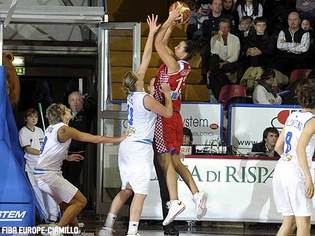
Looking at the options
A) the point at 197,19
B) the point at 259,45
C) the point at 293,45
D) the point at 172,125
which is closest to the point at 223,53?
the point at 259,45

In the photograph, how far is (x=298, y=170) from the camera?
8.38 m

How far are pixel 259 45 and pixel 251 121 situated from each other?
2.35 meters

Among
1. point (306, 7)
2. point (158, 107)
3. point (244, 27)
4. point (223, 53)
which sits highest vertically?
point (306, 7)

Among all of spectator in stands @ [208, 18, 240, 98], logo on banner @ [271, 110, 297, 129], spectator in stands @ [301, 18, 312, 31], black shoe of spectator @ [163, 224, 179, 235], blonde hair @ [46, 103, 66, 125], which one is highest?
spectator in stands @ [301, 18, 312, 31]

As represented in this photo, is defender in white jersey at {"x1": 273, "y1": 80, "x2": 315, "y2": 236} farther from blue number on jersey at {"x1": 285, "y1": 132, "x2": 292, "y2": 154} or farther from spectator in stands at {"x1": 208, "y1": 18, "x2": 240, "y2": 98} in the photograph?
spectator in stands at {"x1": 208, "y1": 18, "x2": 240, "y2": 98}

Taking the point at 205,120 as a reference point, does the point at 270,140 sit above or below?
below

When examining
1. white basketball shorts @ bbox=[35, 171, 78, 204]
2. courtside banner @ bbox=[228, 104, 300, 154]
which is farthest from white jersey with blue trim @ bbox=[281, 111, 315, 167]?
courtside banner @ bbox=[228, 104, 300, 154]

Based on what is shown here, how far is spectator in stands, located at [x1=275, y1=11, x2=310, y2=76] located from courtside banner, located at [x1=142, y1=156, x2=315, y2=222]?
3587 mm

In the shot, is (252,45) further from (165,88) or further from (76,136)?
(76,136)

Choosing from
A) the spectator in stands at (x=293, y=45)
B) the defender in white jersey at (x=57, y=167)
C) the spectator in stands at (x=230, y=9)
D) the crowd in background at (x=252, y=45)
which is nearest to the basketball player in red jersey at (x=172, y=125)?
the defender in white jersey at (x=57, y=167)

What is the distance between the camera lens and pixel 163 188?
34.7 feet

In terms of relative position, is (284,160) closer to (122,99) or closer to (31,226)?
(31,226)

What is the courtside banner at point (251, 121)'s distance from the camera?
12.8 metres

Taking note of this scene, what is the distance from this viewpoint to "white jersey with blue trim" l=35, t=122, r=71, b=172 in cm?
978
